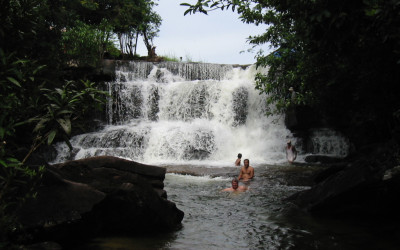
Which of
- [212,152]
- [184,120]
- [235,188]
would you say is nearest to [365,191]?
[235,188]

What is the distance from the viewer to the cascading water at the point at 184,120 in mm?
17094

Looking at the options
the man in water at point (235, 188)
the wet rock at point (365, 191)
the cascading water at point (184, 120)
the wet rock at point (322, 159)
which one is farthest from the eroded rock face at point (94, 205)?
the wet rock at point (322, 159)

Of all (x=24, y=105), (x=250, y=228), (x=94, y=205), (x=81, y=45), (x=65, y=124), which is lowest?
(x=250, y=228)

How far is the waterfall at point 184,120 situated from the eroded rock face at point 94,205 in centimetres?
953

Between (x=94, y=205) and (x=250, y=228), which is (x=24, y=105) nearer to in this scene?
(x=94, y=205)

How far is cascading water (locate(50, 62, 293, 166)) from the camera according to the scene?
1709cm

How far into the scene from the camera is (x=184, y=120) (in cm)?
2030

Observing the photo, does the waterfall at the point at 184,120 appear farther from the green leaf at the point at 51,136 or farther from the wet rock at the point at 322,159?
the green leaf at the point at 51,136

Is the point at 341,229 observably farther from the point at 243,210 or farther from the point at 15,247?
the point at 15,247

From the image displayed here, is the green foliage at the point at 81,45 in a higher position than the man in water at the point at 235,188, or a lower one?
higher

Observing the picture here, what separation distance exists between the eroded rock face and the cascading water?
31.8 feet

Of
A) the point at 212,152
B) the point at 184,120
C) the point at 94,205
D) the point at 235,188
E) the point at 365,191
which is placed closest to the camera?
the point at 94,205

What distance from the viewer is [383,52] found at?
16.4 feet

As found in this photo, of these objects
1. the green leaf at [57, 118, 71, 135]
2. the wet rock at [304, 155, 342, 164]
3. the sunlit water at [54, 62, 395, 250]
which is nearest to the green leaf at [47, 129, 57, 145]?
the green leaf at [57, 118, 71, 135]
